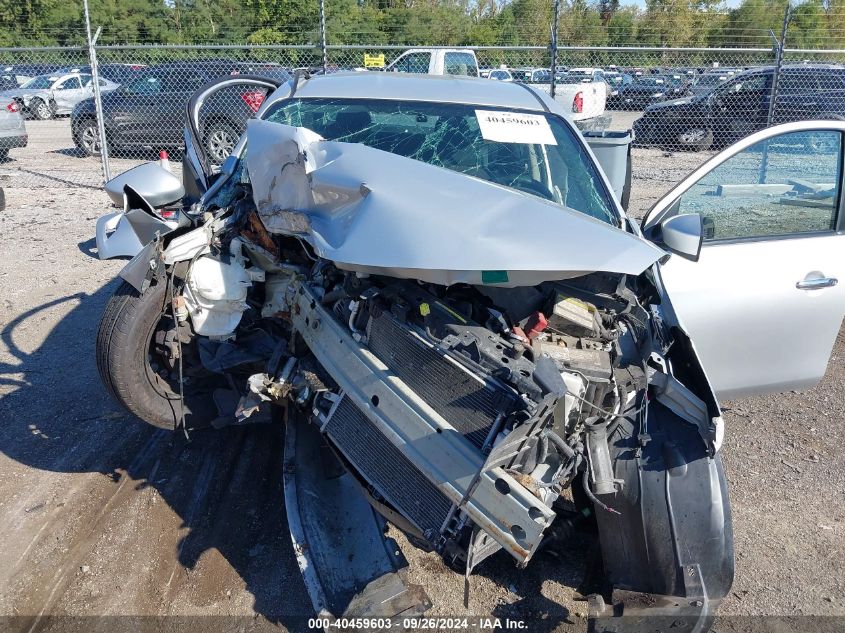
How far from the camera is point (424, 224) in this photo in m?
2.58

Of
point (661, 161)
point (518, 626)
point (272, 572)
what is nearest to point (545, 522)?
point (518, 626)

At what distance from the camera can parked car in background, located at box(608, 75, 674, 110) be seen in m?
20.6

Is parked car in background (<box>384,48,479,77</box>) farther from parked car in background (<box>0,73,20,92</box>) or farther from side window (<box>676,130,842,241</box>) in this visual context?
parked car in background (<box>0,73,20,92</box>)

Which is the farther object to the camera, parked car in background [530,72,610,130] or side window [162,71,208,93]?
side window [162,71,208,93]

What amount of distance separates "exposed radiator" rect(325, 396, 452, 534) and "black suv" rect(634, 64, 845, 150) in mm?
12166

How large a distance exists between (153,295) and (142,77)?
40.4 ft

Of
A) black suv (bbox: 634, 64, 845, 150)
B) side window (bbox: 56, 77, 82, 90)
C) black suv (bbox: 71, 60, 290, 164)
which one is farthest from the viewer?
side window (bbox: 56, 77, 82, 90)

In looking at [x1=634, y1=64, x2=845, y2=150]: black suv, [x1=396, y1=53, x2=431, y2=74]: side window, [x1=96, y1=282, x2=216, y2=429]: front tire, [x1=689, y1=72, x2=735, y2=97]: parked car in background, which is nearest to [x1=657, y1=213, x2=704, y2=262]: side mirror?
[x1=96, y1=282, x2=216, y2=429]: front tire

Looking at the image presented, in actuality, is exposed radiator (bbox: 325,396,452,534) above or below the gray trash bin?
below

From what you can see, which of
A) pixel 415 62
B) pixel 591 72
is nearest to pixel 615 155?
pixel 415 62

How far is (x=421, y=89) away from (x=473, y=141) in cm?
57

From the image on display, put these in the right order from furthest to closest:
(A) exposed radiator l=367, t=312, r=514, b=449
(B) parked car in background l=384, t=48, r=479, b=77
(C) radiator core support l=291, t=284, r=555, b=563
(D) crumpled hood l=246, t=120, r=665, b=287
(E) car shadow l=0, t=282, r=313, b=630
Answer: (B) parked car in background l=384, t=48, r=479, b=77
(E) car shadow l=0, t=282, r=313, b=630
(D) crumpled hood l=246, t=120, r=665, b=287
(A) exposed radiator l=367, t=312, r=514, b=449
(C) radiator core support l=291, t=284, r=555, b=563

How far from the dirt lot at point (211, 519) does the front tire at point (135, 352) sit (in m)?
0.50

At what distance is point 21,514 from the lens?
11.0 ft
